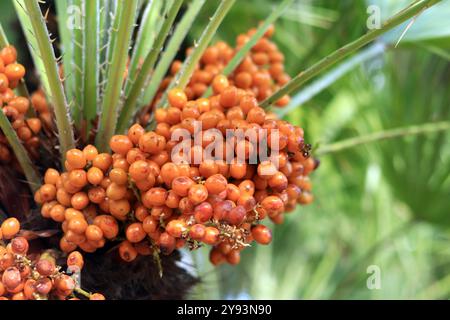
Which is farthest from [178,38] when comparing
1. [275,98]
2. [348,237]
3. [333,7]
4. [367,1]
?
[348,237]

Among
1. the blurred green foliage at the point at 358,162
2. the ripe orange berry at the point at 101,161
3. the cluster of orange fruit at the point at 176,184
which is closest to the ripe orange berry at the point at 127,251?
the cluster of orange fruit at the point at 176,184

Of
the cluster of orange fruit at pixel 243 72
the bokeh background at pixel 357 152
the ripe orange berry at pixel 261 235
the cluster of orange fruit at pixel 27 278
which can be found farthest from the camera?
the bokeh background at pixel 357 152

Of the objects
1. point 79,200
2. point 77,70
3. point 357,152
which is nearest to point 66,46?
point 77,70

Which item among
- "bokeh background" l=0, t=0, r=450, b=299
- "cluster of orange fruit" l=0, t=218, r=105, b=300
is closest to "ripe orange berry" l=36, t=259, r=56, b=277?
"cluster of orange fruit" l=0, t=218, r=105, b=300

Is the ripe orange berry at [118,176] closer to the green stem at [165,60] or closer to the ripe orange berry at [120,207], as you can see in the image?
the ripe orange berry at [120,207]

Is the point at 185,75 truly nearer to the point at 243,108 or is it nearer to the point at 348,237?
the point at 243,108
